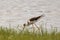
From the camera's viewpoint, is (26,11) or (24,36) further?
(26,11)

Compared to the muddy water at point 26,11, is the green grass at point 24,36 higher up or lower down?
higher up

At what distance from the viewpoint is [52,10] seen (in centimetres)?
1233

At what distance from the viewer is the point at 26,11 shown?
11.8 meters

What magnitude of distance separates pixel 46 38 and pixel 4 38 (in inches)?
31.9

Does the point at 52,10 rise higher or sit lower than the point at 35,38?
lower

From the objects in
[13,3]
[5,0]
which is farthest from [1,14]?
[5,0]

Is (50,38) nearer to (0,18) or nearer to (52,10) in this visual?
(0,18)

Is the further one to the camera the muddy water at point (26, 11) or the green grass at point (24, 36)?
the muddy water at point (26, 11)

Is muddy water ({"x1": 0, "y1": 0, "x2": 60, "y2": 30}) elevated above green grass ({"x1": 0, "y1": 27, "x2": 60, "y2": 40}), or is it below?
below

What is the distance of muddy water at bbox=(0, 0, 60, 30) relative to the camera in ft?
32.7

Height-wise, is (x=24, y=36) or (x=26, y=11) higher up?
(x=24, y=36)

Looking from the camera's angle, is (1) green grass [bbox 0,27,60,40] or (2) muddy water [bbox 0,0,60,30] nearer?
(1) green grass [bbox 0,27,60,40]

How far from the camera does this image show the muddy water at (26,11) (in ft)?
32.7

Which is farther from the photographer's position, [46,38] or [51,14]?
[51,14]
